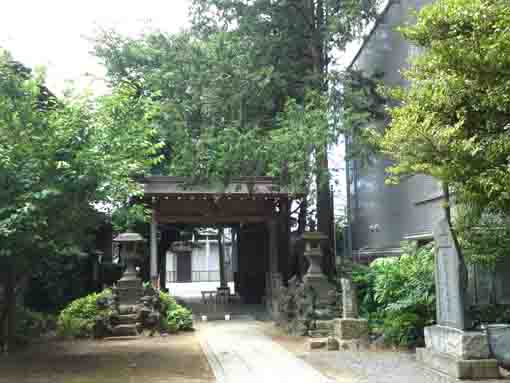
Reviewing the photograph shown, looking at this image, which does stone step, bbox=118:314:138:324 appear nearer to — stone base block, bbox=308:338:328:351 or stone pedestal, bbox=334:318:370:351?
stone base block, bbox=308:338:328:351

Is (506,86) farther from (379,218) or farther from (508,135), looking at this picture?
(379,218)

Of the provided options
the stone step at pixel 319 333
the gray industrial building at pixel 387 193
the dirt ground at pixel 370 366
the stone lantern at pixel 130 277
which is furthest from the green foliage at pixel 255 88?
the dirt ground at pixel 370 366

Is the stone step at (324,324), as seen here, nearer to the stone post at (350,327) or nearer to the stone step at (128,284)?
the stone post at (350,327)

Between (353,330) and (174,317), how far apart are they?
559 cm

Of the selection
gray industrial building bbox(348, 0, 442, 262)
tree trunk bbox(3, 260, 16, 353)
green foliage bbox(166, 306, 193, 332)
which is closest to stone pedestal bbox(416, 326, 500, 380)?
gray industrial building bbox(348, 0, 442, 262)

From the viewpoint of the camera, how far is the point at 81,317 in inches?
558

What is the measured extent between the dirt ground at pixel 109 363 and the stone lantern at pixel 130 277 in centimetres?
182

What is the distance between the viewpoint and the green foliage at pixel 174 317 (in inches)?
574

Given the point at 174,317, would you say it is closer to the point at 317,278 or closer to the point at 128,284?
the point at 128,284

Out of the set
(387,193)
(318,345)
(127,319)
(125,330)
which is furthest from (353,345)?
(387,193)

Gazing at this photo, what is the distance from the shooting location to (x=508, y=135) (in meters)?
7.12

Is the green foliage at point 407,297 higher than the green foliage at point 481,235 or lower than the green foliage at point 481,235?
lower

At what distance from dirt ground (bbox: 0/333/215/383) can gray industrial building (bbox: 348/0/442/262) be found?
264 inches

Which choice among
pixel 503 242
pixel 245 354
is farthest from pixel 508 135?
pixel 245 354
